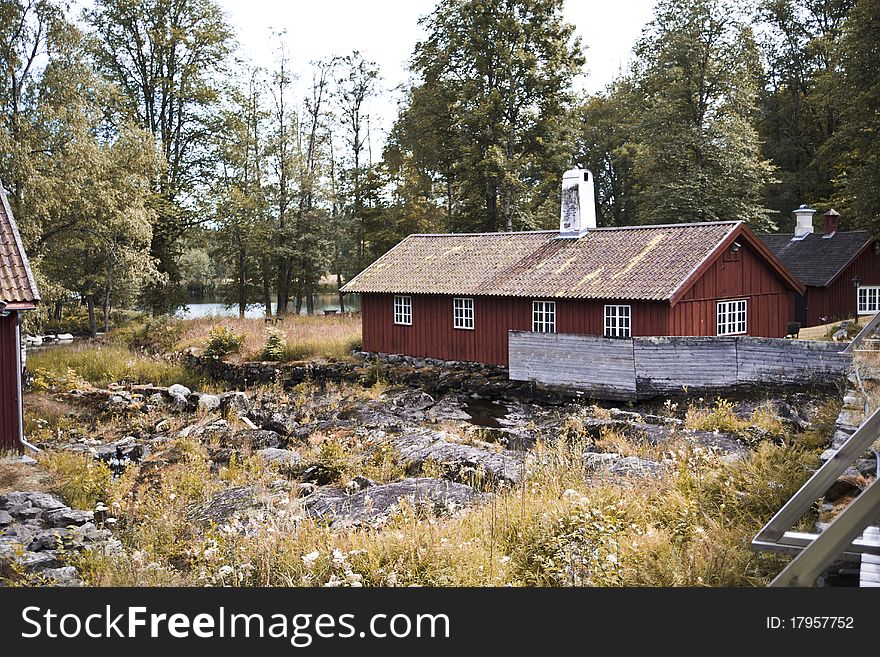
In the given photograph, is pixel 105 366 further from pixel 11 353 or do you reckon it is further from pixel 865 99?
pixel 865 99

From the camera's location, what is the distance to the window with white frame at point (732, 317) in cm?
2069

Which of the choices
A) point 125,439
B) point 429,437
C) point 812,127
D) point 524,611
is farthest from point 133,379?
point 812,127

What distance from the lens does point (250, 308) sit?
39.0 metres

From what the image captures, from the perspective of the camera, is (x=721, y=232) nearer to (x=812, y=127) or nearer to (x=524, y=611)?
Answer: (x=524, y=611)

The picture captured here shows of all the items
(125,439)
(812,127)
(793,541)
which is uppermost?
(812,127)

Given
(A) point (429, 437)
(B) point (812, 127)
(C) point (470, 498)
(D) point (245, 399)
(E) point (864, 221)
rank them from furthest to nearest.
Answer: (B) point (812, 127) → (E) point (864, 221) → (D) point (245, 399) → (A) point (429, 437) → (C) point (470, 498)

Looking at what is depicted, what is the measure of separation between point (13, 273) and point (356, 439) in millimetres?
6770

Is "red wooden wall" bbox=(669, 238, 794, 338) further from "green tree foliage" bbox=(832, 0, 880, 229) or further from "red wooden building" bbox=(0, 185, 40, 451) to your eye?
"red wooden building" bbox=(0, 185, 40, 451)

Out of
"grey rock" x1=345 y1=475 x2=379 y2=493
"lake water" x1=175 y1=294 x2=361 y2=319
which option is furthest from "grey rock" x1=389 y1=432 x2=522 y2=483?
"lake water" x1=175 y1=294 x2=361 y2=319

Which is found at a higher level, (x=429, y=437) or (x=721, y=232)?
(x=721, y=232)

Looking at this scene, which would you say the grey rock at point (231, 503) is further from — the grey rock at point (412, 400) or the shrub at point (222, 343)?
the shrub at point (222, 343)

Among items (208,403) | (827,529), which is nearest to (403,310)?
(208,403)

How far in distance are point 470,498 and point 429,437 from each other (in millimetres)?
5109

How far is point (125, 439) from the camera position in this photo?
50.0 feet
